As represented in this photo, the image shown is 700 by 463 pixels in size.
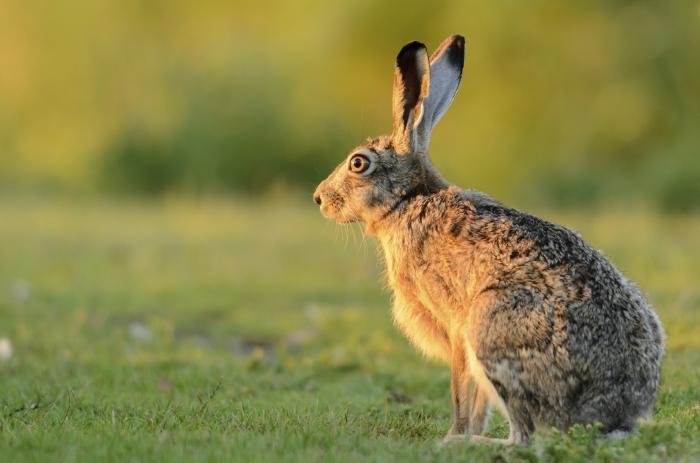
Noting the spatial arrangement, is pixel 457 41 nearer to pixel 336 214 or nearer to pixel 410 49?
pixel 410 49

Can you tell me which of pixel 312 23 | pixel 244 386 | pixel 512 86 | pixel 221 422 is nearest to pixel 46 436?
pixel 221 422

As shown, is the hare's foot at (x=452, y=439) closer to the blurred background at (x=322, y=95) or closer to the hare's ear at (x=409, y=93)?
the hare's ear at (x=409, y=93)

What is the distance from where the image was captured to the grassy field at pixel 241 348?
18.0ft

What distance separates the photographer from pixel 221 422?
20.8 ft

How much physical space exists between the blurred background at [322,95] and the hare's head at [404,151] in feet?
50.1

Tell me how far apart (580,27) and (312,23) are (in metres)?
7.09

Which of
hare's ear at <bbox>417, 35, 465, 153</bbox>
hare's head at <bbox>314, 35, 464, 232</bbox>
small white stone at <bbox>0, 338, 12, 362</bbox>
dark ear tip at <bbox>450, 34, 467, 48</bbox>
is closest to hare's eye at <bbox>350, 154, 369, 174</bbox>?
hare's head at <bbox>314, 35, 464, 232</bbox>

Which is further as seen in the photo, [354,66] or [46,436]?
[354,66]

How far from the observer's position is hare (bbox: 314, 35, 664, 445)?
576 cm

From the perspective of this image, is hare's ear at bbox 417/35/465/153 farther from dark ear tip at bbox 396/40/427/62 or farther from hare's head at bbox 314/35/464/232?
dark ear tip at bbox 396/40/427/62

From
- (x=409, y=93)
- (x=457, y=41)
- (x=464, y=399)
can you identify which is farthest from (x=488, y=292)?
(x=457, y=41)

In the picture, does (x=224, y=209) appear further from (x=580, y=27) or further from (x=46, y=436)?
(x=46, y=436)

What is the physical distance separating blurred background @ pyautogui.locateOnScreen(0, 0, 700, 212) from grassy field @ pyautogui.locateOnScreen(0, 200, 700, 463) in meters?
2.95

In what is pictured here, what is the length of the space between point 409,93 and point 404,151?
1.28 ft
